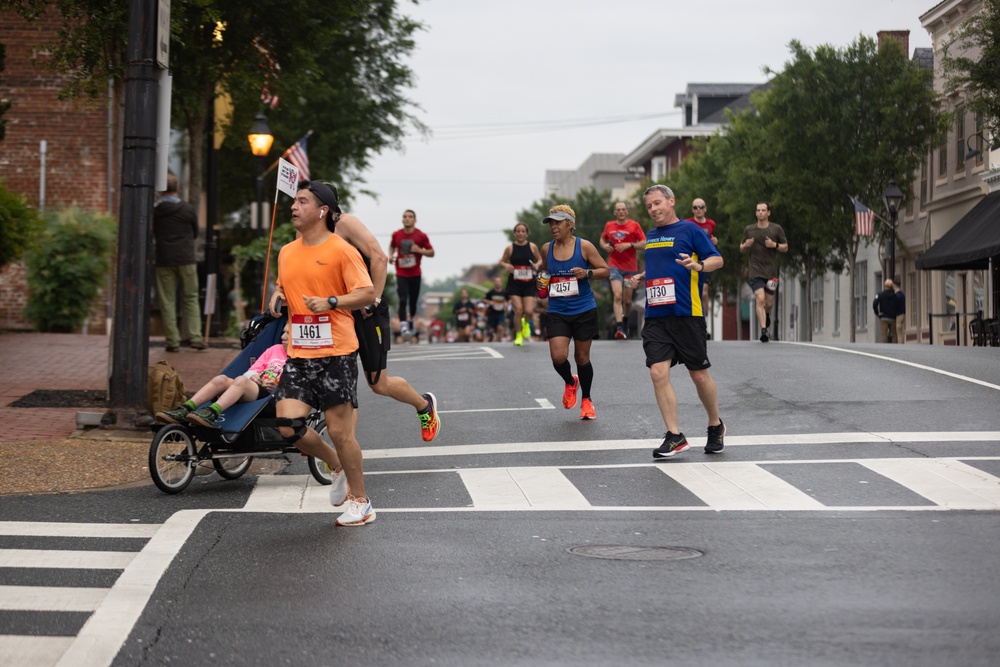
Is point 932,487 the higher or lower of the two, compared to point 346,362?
lower

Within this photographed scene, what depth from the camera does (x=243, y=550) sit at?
24.7 feet

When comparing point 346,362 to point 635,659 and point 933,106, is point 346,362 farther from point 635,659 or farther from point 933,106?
point 933,106

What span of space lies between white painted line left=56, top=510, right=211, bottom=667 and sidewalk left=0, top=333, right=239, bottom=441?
189 inches

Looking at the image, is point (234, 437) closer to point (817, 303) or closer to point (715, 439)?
point (715, 439)

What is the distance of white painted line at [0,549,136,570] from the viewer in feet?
23.6

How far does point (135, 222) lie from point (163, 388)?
60.1 inches

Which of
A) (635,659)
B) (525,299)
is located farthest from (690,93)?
(635,659)

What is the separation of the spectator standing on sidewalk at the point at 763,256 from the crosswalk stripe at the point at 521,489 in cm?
1183

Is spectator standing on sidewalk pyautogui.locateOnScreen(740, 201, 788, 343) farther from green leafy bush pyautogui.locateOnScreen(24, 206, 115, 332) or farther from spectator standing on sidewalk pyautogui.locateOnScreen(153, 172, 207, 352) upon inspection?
green leafy bush pyautogui.locateOnScreen(24, 206, 115, 332)

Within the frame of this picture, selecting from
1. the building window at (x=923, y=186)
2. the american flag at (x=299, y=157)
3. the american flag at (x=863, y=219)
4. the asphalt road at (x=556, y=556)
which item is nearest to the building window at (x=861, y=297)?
the building window at (x=923, y=186)

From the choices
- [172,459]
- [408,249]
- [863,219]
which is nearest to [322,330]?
[172,459]

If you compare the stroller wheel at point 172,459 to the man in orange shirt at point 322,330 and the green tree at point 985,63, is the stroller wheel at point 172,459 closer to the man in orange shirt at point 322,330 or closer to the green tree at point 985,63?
the man in orange shirt at point 322,330

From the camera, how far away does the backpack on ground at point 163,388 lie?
39.1 ft

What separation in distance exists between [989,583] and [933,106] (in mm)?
37830
